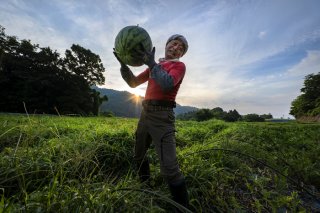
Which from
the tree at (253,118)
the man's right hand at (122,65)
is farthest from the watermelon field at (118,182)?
the tree at (253,118)

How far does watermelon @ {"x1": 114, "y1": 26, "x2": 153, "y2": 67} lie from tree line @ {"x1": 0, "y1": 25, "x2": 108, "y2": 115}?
32.0 metres

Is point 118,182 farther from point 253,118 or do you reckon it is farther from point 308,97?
point 308,97

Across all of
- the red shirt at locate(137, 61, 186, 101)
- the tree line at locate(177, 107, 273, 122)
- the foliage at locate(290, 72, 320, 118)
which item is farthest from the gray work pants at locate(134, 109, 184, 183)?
the foliage at locate(290, 72, 320, 118)

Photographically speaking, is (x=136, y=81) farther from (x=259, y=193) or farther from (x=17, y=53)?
(x=17, y=53)

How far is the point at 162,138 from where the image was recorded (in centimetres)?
276

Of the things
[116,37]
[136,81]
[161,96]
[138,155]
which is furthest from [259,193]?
[116,37]

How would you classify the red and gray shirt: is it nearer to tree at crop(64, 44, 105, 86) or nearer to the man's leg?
the man's leg

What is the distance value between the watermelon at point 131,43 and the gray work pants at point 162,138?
0.69 meters

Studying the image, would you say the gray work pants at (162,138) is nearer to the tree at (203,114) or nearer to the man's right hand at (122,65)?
the man's right hand at (122,65)

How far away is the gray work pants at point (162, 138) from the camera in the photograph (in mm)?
2660

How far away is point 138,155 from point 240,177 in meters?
2.08

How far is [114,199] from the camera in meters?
2.47

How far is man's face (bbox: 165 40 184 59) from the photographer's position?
3090mm

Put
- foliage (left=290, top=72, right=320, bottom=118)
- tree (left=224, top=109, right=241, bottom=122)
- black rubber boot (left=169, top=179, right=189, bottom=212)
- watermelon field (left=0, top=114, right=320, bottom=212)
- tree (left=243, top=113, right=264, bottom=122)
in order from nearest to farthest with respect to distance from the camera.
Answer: watermelon field (left=0, top=114, right=320, bottom=212) < black rubber boot (left=169, top=179, right=189, bottom=212) < tree (left=243, top=113, right=264, bottom=122) < tree (left=224, top=109, right=241, bottom=122) < foliage (left=290, top=72, right=320, bottom=118)
